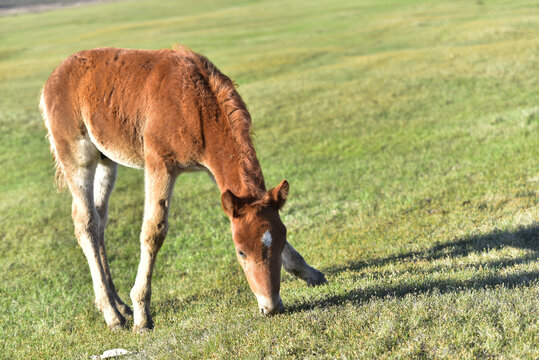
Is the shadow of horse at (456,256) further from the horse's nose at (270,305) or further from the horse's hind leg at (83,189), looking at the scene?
the horse's hind leg at (83,189)

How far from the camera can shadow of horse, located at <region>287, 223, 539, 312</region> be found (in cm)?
577

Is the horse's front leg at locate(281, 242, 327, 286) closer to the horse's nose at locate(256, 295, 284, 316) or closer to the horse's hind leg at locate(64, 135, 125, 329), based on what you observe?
the horse's nose at locate(256, 295, 284, 316)

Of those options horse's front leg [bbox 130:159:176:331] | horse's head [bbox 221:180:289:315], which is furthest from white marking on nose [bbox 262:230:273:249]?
horse's front leg [bbox 130:159:176:331]

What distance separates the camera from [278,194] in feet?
16.7

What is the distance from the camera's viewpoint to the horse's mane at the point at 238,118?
5396 mm

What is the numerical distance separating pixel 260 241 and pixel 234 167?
104 cm

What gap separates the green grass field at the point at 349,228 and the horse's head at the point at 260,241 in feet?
1.23

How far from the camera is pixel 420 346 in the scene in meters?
4.36

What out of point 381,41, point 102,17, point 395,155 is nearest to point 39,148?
point 395,155

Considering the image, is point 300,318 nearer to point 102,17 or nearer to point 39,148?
point 39,148

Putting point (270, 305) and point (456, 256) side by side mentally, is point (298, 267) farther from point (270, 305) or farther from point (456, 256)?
point (456, 256)

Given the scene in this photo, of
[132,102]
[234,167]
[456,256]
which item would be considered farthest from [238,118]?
[456,256]

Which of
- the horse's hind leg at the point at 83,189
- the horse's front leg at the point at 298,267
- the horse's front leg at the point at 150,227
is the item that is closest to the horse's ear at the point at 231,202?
the horse's front leg at the point at 150,227

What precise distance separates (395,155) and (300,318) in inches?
392
